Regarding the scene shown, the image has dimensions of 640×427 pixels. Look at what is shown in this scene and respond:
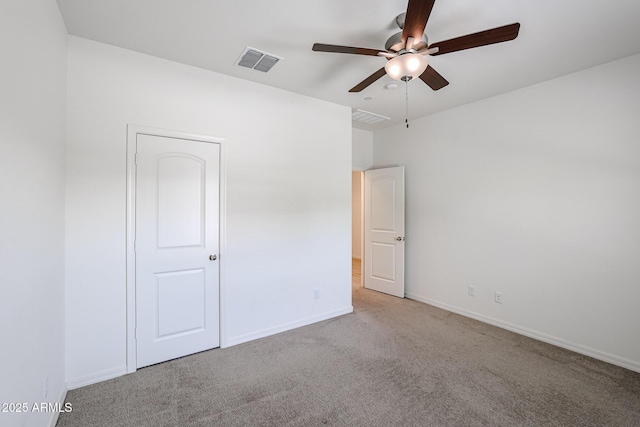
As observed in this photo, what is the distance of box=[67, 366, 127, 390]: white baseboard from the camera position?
224 centimetres

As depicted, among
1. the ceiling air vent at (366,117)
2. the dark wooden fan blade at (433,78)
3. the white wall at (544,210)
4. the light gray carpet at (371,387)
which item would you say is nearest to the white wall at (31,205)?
the light gray carpet at (371,387)

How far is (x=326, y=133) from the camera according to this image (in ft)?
12.1

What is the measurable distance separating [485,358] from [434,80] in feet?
8.42

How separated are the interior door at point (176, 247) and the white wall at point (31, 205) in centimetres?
54

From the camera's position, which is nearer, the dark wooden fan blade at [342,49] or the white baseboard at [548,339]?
the dark wooden fan blade at [342,49]

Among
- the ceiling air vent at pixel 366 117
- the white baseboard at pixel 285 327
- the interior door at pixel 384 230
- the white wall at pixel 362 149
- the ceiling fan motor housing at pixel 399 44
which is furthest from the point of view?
the white wall at pixel 362 149

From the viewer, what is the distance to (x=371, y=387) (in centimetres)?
228

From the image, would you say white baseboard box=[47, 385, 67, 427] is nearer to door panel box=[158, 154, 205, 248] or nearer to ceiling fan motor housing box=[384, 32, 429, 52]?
door panel box=[158, 154, 205, 248]

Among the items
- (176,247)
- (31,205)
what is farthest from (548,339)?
(31,205)

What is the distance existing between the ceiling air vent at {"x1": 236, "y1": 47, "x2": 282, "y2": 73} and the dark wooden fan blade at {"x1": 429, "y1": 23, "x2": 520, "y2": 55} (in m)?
1.44

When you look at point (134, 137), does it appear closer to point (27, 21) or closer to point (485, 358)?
point (27, 21)

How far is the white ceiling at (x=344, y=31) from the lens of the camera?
1.99 m

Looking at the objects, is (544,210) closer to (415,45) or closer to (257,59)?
(415,45)

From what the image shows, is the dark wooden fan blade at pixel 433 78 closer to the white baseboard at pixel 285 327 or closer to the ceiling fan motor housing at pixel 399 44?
the ceiling fan motor housing at pixel 399 44
